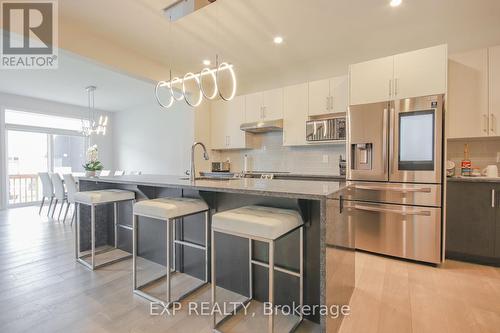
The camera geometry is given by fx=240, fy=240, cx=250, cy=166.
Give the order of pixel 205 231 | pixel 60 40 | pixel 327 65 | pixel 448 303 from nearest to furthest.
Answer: pixel 448 303 < pixel 205 231 < pixel 60 40 < pixel 327 65

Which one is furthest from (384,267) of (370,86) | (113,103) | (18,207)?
(18,207)

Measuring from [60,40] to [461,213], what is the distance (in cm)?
472

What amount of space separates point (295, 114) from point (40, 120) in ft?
21.5

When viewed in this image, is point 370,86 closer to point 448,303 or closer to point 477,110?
point 477,110

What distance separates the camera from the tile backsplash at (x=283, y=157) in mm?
3729

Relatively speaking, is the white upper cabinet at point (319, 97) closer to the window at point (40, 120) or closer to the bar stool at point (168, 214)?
the bar stool at point (168, 214)

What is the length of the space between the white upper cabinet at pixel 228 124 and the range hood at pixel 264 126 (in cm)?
17

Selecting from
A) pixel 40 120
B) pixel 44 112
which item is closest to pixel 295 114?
pixel 44 112

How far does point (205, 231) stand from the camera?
2.05m

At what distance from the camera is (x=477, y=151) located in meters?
2.85

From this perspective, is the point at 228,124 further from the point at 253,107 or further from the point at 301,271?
the point at 301,271

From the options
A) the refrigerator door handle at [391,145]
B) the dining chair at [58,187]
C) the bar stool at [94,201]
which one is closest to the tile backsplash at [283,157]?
the refrigerator door handle at [391,145]

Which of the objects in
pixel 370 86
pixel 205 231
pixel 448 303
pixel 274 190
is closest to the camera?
pixel 274 190

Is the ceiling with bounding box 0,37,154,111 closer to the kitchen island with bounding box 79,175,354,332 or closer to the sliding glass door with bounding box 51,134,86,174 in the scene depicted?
the sliding glass door with bounding box 51,134,86,174
